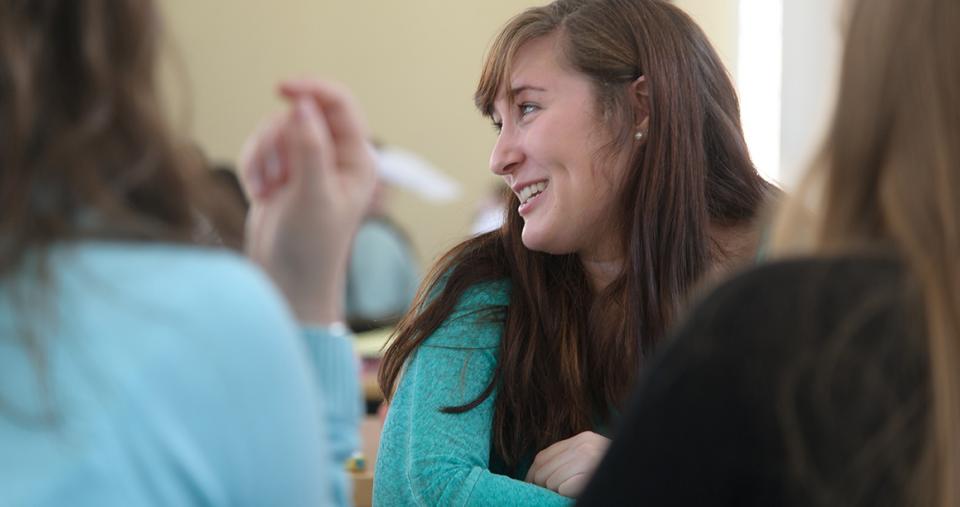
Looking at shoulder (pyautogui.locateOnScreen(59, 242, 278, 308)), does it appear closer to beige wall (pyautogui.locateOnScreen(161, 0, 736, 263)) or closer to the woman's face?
the woman's face

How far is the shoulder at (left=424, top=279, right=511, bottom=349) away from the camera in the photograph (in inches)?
78.1

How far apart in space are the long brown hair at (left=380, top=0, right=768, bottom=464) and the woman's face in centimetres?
2

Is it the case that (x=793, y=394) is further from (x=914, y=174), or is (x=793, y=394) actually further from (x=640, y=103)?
(x=640, y=103)

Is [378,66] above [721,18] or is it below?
below

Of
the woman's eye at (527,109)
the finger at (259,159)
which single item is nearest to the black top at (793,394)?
the finger at (259,159)

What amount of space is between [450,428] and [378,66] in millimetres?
5730

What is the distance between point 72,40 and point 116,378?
0.89 ft

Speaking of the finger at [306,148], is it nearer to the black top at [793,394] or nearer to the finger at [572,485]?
the black top at [793,394]

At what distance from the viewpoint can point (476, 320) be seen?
2.01 m

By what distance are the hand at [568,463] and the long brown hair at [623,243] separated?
0.28 feet

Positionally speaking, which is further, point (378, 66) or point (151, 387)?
point (378, 66)

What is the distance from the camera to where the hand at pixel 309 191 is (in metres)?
1.08

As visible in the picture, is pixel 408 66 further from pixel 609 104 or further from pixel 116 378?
pixel 116 378

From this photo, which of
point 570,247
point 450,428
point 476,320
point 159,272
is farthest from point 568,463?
point 159,272
